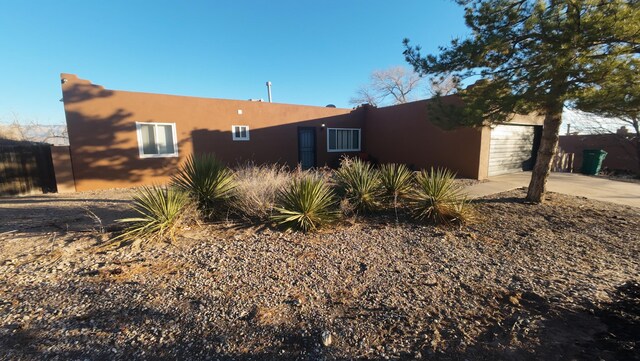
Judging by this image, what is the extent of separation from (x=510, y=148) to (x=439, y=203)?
8255mm

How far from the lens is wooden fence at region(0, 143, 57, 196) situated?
9297mm

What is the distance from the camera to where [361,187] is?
6.16 meters

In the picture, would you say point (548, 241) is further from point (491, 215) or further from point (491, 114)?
point (491, 114)

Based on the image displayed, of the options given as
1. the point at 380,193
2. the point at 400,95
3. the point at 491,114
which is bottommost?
the point at 380,193

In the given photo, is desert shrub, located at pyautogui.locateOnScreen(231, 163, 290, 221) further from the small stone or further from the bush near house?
the small stone

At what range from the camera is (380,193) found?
6.40 meters

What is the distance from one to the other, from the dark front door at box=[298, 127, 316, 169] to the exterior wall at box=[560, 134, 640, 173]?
495 inches

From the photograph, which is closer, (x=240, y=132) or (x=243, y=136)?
(x=240, y=132)

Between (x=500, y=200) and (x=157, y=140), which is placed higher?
(x=157, y=140)

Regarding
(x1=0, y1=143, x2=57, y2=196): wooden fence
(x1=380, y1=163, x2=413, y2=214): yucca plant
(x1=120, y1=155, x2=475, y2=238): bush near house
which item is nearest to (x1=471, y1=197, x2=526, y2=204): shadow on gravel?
(x1=120, y1=155, x2=475, y2=238): bush near house

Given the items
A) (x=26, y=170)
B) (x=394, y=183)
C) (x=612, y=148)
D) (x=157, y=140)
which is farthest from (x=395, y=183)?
(x=612, y=148)

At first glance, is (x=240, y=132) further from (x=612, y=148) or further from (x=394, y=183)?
(x=612, y=148)

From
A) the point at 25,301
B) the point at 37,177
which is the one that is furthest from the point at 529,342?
the point at 37,177

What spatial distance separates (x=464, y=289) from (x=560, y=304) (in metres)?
0.86
